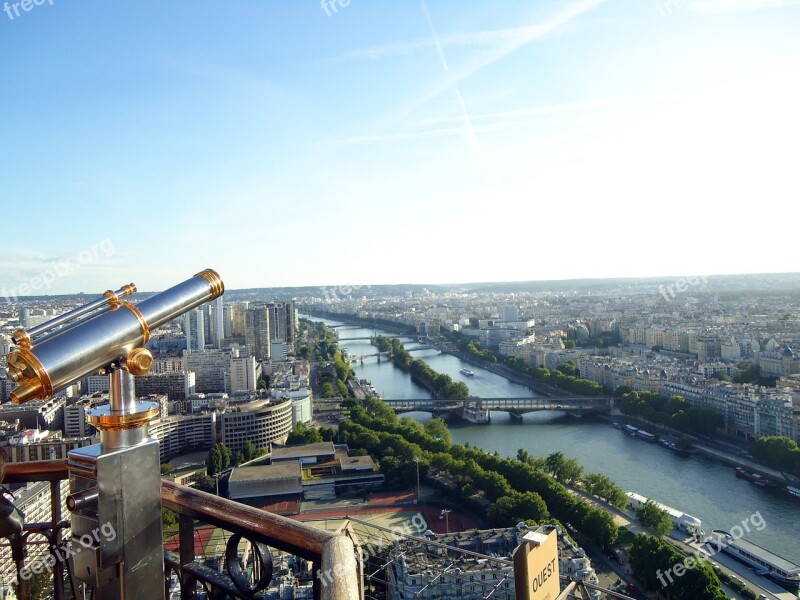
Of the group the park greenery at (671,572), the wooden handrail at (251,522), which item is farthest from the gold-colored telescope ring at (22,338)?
the park greenery at (671,572)

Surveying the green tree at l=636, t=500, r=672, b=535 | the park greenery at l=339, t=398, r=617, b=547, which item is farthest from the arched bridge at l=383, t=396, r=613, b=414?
the green tree at l=636, t=500, r=672, b=535

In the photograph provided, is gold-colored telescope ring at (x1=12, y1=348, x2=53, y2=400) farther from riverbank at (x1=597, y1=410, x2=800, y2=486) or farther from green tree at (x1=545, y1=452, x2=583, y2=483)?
riverbank at (x1=597, y1=410, x2=800, y2=486)

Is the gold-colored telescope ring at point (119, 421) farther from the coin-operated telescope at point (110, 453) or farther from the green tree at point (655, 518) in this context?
the green tree at point (655, 518)

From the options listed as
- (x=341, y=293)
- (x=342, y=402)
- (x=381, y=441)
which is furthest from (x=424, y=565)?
(x=341, y=293)

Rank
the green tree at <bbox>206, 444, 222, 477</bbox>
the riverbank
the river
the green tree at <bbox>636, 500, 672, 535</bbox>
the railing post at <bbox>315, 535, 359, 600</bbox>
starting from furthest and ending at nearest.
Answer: the green tree at <bbox>206, 444, 222, 477</bbox>, the riverbank, the river, the green tree at <bbox>636, 500, 672, 535</bbox>, the railing post at <bbox>315, 535, 359, 600</bbox>

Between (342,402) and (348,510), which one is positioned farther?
(342,402)

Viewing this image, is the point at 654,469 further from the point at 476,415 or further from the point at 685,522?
the point at 476,415

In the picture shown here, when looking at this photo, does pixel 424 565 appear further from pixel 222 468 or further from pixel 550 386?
pixel 550 386
